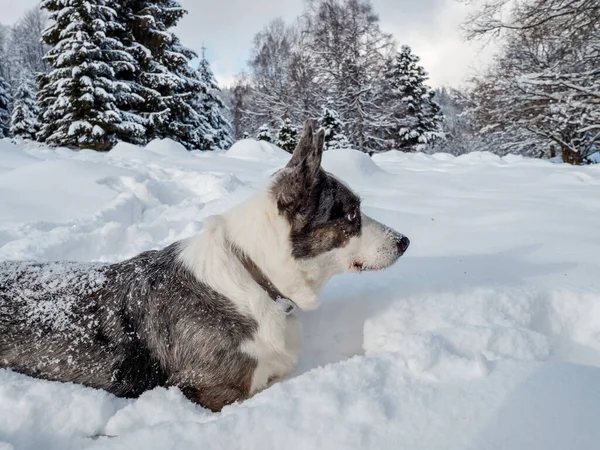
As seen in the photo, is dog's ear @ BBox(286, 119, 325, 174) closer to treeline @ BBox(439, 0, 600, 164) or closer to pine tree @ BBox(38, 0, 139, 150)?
treeline @ BBox(439, 0, 600, 164)

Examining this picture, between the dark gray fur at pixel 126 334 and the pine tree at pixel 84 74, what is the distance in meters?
17.8

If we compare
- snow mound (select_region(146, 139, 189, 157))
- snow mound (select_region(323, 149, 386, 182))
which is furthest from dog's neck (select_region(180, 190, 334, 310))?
snow mound (select_region(146, 139, 189, 157))

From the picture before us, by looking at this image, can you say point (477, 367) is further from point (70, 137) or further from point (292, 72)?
point (292, 72)

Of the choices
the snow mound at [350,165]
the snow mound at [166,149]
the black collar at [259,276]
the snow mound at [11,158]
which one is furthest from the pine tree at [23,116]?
the black collar at [259,276]

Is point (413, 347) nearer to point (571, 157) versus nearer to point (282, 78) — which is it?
point (571, 157)

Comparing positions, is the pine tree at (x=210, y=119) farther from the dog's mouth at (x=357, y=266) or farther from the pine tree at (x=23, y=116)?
the dog's mouth at (x=357, y=266)

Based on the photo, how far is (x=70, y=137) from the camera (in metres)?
18.2

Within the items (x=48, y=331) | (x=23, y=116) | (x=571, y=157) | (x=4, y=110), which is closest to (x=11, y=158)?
(x=48, y=331)

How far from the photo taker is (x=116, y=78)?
64.2 ft

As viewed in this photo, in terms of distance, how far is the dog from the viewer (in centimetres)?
222

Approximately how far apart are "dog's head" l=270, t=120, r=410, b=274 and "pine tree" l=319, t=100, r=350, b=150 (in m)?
20.1

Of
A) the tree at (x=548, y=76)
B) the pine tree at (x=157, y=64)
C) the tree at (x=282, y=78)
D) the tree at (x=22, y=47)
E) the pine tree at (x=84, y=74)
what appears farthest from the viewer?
the tree at (x=22, y=47)

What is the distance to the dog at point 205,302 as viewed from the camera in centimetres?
222

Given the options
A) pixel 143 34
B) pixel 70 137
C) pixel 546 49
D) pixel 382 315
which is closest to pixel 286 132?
pixel 143 34
